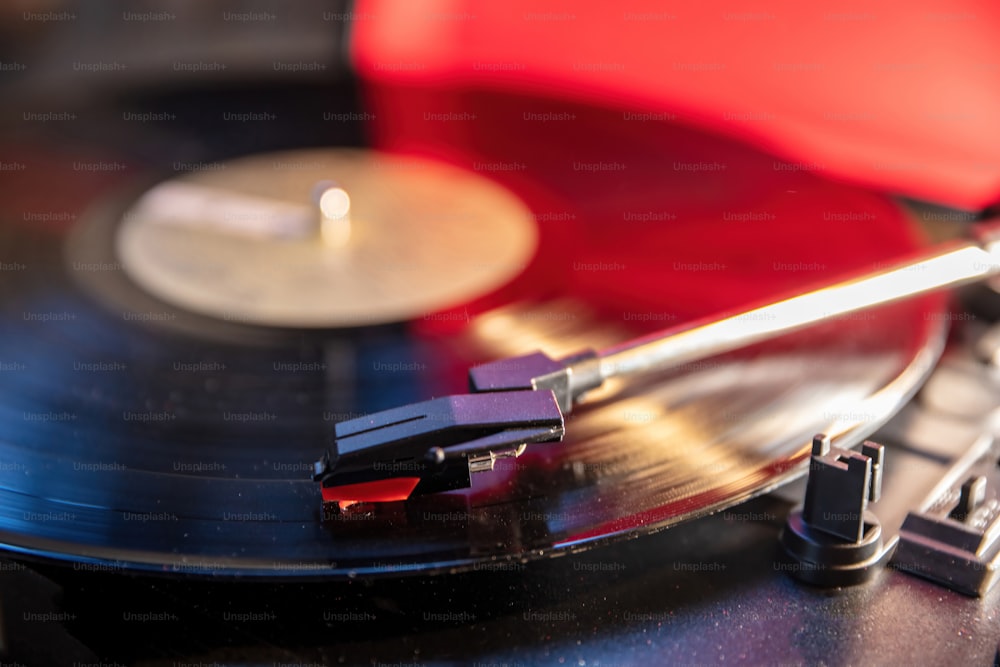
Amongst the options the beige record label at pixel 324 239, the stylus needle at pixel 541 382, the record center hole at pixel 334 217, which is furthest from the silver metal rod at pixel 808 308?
the record center hole at pixel 334 217

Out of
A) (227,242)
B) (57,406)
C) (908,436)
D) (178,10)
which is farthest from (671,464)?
(178,10)

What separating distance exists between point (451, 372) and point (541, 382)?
0.66 ft

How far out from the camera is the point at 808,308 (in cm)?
82

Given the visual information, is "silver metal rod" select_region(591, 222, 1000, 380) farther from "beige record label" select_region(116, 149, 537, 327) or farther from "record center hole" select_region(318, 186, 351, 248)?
"record center hole" select_region(318, 186, 351, 248)

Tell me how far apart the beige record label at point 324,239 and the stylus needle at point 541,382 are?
303 mm

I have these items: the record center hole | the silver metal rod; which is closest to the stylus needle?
the silver metal rod

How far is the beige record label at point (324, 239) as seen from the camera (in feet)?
3.46

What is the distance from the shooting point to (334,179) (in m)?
1.36

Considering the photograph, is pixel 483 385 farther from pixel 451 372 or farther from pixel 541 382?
pixel 451 372

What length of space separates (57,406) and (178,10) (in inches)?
56.7

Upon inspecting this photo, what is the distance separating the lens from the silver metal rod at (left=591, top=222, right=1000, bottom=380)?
2.54ft

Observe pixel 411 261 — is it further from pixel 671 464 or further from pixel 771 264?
pixel 671 464

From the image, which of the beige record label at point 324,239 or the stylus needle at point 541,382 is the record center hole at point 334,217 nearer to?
the beige record label at point 324,239

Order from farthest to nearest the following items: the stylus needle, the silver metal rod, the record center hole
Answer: the record center hole
the silver metal rod
the stylus needle
